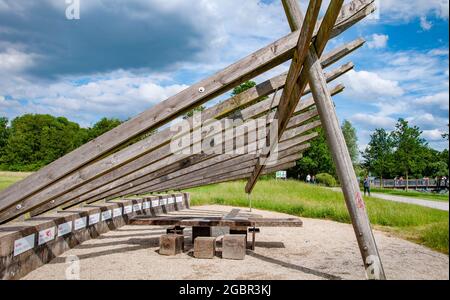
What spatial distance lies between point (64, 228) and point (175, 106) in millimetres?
4374

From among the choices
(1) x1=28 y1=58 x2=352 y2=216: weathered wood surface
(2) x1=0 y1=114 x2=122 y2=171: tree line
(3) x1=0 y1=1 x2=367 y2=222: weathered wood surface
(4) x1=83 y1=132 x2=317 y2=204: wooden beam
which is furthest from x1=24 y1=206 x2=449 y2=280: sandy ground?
(2) x1=0 y1=114 x2=122 y2=171: tree line

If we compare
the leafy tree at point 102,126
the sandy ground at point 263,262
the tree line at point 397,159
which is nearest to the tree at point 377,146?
the tree line at point 397,159

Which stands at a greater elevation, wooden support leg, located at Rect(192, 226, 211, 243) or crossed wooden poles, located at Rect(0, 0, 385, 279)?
crossed wooden poles, located at Rect(0, 0, 385, 279)

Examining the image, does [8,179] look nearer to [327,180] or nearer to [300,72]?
[300,72]

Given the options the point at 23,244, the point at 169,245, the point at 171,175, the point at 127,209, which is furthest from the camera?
the point at 127,209

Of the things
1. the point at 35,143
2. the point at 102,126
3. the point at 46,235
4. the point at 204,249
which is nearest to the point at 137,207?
the point at 46,235

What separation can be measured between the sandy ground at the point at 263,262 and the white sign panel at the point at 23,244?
0.37 meters

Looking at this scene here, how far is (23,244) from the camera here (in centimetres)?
523

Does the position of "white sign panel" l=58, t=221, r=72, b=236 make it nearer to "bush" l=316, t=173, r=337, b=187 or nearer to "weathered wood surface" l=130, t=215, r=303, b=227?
"weathered wood surface" l=130, t=215, r=303, b=227

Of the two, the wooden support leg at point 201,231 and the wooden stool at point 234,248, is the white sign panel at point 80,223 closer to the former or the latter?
the wooden support leg at point 201,231

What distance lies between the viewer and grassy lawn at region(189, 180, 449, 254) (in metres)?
8.73

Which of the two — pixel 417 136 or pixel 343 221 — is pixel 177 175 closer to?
pixel 343 221

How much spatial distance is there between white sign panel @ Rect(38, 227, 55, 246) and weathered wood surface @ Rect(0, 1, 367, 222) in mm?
2243

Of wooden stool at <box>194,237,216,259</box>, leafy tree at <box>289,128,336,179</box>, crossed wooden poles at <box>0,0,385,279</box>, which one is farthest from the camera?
leafy tree at <box>289,128,336,179</box>
